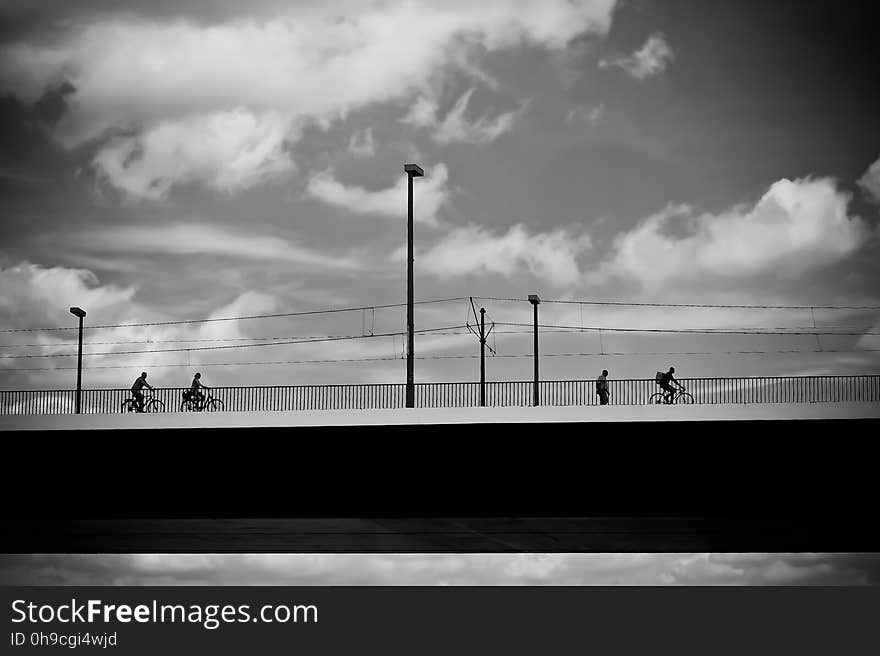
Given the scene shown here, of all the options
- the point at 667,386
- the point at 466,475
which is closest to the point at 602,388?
the point at 667,386

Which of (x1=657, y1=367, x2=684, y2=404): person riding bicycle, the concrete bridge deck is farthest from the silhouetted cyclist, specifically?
the concrete bridge deck

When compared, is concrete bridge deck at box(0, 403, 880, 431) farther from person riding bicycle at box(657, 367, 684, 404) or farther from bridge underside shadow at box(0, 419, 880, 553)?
person riding bicycle at box(657, 367, 684, 404)

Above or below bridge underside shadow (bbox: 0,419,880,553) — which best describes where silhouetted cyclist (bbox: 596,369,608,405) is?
above

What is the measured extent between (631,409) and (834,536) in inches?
411

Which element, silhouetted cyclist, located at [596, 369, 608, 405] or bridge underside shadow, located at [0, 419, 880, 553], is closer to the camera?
bridge underside shadow, located at [0, 419, 880, 553]

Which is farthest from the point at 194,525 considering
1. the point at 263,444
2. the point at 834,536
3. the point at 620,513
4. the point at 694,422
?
the point at 834,536

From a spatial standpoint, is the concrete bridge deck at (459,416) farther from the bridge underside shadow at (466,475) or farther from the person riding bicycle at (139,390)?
the person riding bicycle at (139,390)

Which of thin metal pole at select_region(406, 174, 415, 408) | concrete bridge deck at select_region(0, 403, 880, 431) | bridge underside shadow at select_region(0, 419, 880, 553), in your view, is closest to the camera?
concrete bridge deck at select_region(0, 403, 880, 431)

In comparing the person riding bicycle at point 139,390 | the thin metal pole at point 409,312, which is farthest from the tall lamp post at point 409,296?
the person riding bicycle at point 139,390

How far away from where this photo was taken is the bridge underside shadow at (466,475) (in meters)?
27.6

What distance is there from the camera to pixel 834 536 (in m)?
33.2

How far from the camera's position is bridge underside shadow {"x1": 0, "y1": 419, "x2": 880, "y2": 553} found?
1088 inches

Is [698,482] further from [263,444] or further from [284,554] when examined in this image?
[284,554]

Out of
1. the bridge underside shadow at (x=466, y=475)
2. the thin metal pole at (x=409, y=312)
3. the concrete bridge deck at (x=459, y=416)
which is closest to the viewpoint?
the concrete bridge deck at (x=459, y=416)
